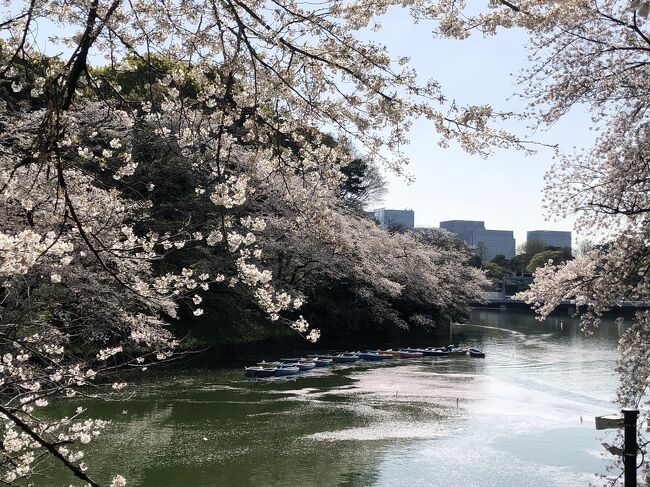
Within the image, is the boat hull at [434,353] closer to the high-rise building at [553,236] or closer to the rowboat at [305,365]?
the rowboat at [305,365]

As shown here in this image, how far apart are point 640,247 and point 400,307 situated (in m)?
18.9

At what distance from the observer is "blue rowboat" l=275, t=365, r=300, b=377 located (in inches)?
535

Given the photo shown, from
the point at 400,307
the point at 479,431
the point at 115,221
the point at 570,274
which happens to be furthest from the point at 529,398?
the point at 400,307

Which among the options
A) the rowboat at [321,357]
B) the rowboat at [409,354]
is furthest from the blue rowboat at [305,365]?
the rowboat at [409,354]

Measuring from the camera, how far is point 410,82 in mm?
2604

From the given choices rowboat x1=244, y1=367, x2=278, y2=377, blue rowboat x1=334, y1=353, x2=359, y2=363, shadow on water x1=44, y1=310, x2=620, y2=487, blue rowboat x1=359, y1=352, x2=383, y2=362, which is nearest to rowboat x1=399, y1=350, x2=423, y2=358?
blue rowboat x1=359, y1=352, x2=383, y2=362

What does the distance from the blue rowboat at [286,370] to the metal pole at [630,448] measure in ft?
30.5

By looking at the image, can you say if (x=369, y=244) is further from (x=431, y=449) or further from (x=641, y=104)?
(x=641, y=104)

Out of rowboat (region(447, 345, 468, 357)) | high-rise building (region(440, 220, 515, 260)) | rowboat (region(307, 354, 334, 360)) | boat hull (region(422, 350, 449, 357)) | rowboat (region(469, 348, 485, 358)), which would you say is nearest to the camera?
rowboat (region(307, 354, 334, 360))

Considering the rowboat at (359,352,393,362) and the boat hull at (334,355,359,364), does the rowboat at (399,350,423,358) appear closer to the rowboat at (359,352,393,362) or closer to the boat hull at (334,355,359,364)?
the rowboat at (359,352,393,362)

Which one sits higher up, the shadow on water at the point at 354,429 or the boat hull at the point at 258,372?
the boat hull at the point at 258,372

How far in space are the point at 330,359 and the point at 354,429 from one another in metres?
6.63

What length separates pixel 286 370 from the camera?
13.7 meters

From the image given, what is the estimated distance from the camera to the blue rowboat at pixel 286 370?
1359 centimetres
